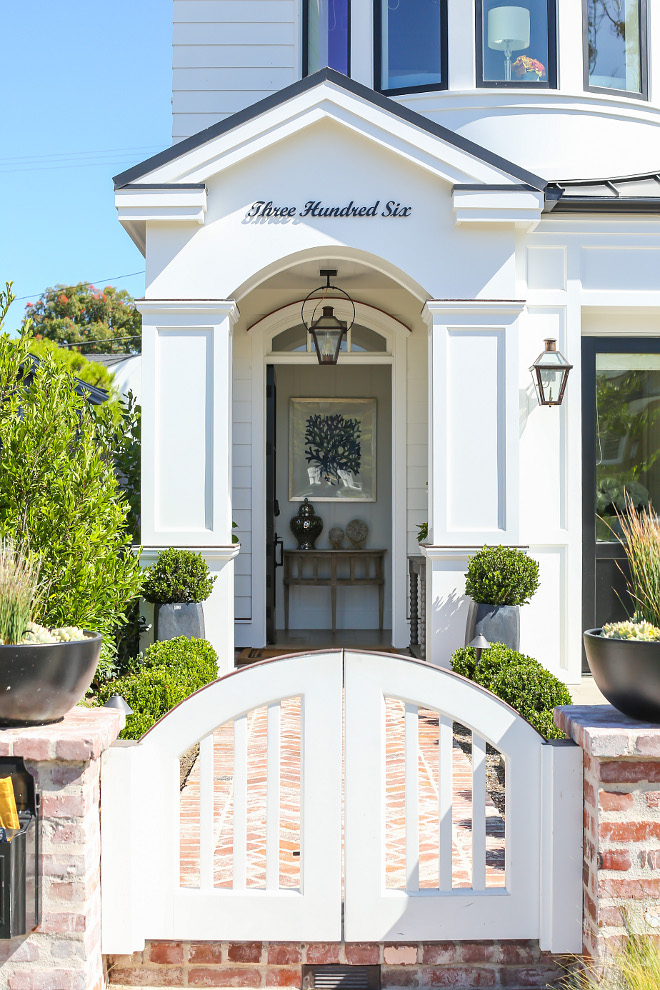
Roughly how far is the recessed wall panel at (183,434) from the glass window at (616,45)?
459cm

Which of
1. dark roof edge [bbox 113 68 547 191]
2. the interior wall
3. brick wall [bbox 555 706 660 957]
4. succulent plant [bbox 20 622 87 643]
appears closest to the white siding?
dark roof edge [bbox 113 68 547 191]

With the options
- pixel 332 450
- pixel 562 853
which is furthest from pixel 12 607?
pixel 332 450

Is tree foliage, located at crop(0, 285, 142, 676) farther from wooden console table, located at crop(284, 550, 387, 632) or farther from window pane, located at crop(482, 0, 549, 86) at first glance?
window pane, located at crop(482, 0, 549, 86)

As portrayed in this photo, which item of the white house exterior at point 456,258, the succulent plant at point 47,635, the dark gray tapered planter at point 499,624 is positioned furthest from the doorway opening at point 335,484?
the succulent plant at point 47,635

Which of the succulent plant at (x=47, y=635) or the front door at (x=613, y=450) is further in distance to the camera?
the front door at (x=613, y=450)

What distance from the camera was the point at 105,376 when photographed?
14711 millimetres

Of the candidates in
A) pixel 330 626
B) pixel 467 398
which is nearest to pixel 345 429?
pixel 330 626

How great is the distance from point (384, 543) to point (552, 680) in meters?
5.31

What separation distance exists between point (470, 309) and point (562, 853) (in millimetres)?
4552

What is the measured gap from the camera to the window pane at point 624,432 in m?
7.57

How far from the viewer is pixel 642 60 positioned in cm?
854

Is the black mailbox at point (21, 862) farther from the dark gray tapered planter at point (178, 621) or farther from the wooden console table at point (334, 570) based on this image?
the wooden console table at point (334, 570)

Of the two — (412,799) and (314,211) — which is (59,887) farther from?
(314,211)

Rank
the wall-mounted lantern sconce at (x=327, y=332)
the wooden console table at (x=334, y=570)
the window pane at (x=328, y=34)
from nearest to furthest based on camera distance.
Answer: the wall-mounted lantern sconce at (x=327, y=332), the window pane at (x=328, y=34), the wooden console table at (x=334, y=570)
